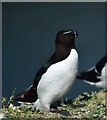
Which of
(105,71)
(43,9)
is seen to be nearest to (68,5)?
(43,9)

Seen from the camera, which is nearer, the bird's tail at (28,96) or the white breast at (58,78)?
the white breast at (58,78)

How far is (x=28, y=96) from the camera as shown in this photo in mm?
6492

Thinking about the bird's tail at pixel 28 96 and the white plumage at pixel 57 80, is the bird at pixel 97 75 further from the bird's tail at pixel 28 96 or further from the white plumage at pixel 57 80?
the bird's tail at pixel 28 96

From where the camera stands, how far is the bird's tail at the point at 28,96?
646 cm

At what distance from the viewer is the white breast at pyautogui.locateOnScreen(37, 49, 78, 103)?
20.6ft

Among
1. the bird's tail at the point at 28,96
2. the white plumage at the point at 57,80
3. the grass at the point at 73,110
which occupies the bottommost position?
the grass at the point at 73,110

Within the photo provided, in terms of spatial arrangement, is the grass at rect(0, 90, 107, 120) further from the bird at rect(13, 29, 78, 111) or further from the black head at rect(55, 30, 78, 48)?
the black head at rect(55, 30, 78, 48)

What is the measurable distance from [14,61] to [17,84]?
23 centimetres

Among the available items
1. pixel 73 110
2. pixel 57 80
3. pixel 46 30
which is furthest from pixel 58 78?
pixel 46 30

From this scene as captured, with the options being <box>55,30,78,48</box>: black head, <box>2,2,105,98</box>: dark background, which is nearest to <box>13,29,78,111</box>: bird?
<box>55,30,78,48</box>: black head

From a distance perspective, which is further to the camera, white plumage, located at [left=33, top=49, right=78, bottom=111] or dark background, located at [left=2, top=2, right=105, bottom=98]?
dark background, located at [left=2, top=2, right=105, bottom=98]

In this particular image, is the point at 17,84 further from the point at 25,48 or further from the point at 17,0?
the point at 17,0

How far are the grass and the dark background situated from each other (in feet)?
0.37

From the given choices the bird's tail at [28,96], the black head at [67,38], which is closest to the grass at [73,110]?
the bird's tail at [28,96]
